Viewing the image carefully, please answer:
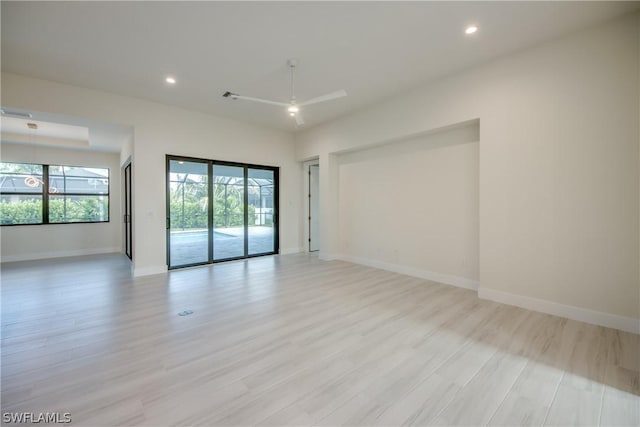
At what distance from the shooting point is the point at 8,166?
21.0 ft

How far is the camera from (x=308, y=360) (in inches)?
90.9

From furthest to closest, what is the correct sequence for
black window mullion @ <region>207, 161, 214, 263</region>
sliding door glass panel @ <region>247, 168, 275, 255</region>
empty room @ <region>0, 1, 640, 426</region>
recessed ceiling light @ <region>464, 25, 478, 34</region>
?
sliding door glass panel @ <region>247, 168, 275, 255</region> → black window mullion @ <region>207, 161, 214, 263</region> → recessed ceiling light @ <region>464, 25, 478, 34</region> → empty room @ <region>0, 1, 640, 426</region>

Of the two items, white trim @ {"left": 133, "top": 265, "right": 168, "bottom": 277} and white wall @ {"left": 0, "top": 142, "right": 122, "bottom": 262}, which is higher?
white wall @ {"left": 0, "top": 142, "right": 122, "bottom": 262}

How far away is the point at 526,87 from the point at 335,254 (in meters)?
4.61

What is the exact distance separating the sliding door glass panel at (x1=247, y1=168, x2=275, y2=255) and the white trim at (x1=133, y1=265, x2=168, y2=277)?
1941 mm

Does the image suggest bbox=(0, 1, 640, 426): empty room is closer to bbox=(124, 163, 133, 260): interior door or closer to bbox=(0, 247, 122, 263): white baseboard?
bbox=(0, 247, 122, 263): white baseboard

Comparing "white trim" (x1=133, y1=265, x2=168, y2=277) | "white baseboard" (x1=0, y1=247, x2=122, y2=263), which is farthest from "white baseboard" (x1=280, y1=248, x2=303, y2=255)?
"white baseboard" (x1=0, y1=247, x2=122, y2=263)

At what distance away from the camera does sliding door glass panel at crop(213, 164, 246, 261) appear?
6090mm

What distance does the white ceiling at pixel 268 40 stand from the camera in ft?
8.91

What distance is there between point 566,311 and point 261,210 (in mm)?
5902

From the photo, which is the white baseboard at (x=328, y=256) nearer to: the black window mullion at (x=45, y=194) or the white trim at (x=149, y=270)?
the white trim at (x=149, y=270)

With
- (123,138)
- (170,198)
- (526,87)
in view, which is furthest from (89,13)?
(526,87)

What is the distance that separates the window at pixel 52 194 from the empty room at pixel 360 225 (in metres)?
0.55

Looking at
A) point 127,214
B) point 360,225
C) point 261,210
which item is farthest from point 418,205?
point 127,214
